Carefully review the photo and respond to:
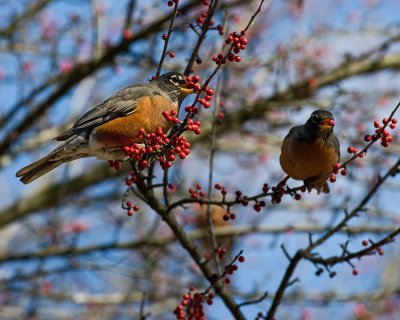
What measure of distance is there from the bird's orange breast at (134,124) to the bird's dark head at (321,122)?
0.94m

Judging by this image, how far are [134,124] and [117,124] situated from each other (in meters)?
0.11

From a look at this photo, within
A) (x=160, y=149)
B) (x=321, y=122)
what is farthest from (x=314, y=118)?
(x=160, y=149)

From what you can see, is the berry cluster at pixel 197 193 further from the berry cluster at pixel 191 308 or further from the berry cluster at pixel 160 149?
the berry cluster at pixel 191 308

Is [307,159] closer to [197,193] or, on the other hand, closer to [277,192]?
[197,193]

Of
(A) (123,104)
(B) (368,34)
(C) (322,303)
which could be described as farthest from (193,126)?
(B) (368,34)

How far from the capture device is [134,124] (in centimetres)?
382

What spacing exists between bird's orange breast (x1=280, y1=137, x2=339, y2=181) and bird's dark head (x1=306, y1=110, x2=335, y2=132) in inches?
4.5

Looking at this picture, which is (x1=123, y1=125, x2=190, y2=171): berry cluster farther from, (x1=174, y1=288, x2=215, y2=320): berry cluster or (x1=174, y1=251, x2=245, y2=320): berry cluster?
(x1=174, y1=288, x2=215, y2=320): berry cluster

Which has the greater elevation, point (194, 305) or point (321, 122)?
point (321, 122)

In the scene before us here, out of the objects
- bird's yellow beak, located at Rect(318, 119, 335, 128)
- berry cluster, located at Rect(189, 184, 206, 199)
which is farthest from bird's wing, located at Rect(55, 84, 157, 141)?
bird's yellow beak, located at Rect(318, 119, 335, 128)

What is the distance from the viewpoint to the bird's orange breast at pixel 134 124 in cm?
377

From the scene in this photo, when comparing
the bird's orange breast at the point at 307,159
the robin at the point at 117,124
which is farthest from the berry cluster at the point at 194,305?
the robin at the point at 117,124

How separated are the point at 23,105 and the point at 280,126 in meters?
3.28

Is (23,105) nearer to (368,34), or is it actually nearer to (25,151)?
(25,151)
